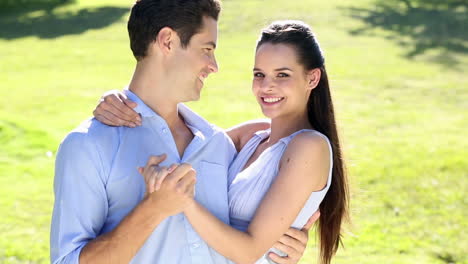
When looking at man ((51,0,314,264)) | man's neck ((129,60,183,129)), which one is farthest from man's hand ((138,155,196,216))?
man's neck ((129,60,183,129))

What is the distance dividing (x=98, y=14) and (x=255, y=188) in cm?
2166

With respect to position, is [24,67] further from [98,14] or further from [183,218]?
[183,218]

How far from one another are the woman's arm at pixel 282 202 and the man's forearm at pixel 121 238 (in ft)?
1.12

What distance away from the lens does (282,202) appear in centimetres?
312

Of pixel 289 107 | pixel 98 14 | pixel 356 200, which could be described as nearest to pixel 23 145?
pixel 356 200

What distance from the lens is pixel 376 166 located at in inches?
Result: 379

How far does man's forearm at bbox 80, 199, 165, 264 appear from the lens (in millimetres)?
2623

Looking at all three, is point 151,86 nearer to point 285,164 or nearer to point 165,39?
point 165,39

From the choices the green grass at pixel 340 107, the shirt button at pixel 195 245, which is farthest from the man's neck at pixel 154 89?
the green grass at pixel 340 107

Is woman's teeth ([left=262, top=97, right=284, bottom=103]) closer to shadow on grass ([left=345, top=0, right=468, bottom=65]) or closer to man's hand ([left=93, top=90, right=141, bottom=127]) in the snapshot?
man's hand ([left=93, top=90, right=141, bottom=127])

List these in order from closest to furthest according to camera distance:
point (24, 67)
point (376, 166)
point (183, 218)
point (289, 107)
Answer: point (183, 218)
point (289, 107)
point (376, 166)
point (24, 67)

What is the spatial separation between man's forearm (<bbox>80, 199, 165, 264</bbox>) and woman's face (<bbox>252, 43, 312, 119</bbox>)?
3.49ft

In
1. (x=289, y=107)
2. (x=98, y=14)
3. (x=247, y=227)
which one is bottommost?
(x=98, y=14)

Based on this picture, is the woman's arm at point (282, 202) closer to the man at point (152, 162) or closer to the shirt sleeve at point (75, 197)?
the man at point (152, 162)
